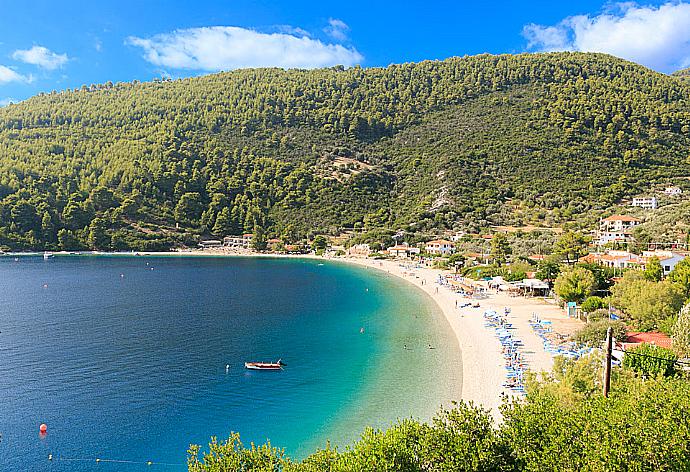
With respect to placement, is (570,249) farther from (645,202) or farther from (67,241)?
(67,241)

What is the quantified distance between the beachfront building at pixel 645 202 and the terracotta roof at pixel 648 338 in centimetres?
6302

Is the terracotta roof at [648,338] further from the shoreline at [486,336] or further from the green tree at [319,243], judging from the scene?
the green tree at [319,243]

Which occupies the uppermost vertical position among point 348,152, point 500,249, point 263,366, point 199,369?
point 348,152

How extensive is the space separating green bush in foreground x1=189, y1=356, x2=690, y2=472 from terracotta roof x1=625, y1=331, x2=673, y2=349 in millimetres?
12266

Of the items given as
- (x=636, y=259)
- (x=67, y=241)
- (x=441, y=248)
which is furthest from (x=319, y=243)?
(x=636, y=259)

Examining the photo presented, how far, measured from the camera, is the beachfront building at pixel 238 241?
11062 cm

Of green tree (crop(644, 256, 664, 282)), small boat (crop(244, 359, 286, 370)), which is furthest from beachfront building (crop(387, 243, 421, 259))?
small boat (crop(244, 359, 286, 370))

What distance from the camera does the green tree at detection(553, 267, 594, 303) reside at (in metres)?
37.6

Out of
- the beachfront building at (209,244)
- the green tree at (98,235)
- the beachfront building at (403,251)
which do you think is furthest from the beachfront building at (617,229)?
the green tree at (98,235)

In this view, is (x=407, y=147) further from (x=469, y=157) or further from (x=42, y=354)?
(x=42, y=354)

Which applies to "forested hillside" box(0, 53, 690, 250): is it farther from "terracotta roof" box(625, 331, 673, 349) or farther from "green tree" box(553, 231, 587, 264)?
"terracotta roof" box(625, 331, 673, 349)

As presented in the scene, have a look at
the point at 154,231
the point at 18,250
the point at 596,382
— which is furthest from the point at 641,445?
the point at 18,250

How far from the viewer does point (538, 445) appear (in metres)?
11.2

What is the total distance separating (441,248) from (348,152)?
5611 centimetres
